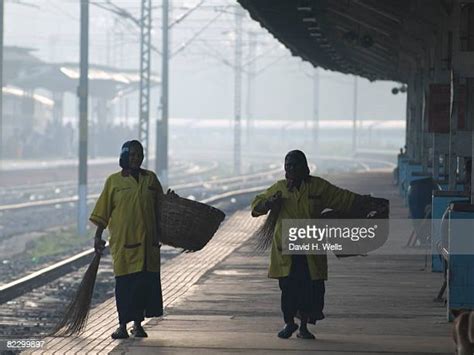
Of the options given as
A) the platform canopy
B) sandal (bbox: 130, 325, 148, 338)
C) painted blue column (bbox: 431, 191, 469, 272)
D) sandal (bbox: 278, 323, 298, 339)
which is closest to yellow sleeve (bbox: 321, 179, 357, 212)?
sandal (bbox: 278, 323, 298, 339)

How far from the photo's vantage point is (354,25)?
21.5 meters

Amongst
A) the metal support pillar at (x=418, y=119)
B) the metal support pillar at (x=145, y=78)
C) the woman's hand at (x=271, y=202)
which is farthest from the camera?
the metal support pillar at (x=145, y=78)

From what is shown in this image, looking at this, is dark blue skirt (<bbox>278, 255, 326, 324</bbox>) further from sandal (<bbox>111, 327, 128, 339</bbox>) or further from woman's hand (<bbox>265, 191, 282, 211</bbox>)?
sandal (<bbox>111, 327, 128, 339</bbox>)

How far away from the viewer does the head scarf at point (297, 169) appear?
8.73 meters

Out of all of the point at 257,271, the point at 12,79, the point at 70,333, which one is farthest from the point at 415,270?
the point at 12,79

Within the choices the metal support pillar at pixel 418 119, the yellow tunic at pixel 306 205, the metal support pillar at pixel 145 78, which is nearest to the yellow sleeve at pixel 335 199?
the yellow tunic at pixel 306 205

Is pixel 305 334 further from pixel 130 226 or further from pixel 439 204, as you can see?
pixel 439 204

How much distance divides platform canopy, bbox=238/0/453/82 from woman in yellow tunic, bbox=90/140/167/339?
17.2 ft

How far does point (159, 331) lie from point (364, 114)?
10750 centimetres

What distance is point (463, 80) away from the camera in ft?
40.8

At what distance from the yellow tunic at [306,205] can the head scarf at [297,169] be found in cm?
4

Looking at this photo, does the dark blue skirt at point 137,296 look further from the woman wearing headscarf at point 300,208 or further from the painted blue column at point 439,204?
the painted blue column at point 439,204

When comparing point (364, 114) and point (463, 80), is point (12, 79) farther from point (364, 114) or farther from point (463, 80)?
point (364, 114)

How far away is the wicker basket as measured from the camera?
920cm
